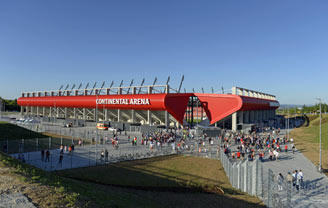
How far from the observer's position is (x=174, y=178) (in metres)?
18.9

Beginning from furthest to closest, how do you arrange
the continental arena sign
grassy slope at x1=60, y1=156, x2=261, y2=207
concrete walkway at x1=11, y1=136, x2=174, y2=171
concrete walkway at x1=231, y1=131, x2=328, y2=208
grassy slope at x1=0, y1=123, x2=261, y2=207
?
the continental arena sign < concrete walkway at x1=11, y1=136, x2=174, y2=171 < concrete walkway at x1=231, y1=131, x2=328, y2=208 < grassy slope at x1=60, y1=156, x2=261, y2=207 < grassy slope at x1=0, y1=123, x2=261, y2=207

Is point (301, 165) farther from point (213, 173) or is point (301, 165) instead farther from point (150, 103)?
point (150, 103)

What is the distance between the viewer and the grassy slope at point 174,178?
1382 centimetres

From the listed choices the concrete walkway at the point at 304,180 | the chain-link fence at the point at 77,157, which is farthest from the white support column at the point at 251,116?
the chain-link fence at the point at 77,157

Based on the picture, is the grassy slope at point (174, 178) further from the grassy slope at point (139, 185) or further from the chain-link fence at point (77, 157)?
the chain-link fence at point (77, 157)

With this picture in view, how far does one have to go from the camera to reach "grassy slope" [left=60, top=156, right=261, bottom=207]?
13820mm

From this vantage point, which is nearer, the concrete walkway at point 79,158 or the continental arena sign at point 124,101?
the concrete walkway at point 79,158

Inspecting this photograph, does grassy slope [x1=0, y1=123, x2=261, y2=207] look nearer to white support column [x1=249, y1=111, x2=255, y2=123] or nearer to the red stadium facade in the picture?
the red stadium facade

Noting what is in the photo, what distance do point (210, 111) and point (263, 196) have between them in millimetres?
37786

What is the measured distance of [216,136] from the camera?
41.4 metres

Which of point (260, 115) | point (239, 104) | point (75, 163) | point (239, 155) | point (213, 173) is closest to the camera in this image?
point (213, 173)

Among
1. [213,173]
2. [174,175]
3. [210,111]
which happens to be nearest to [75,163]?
[174,175]

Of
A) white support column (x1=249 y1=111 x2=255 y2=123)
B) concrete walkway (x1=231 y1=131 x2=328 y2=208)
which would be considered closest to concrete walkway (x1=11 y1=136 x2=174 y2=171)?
concrete walkway (x1=231 y1=131 x2=328 y2=208)

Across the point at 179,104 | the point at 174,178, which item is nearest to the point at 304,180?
the point at 174,178
